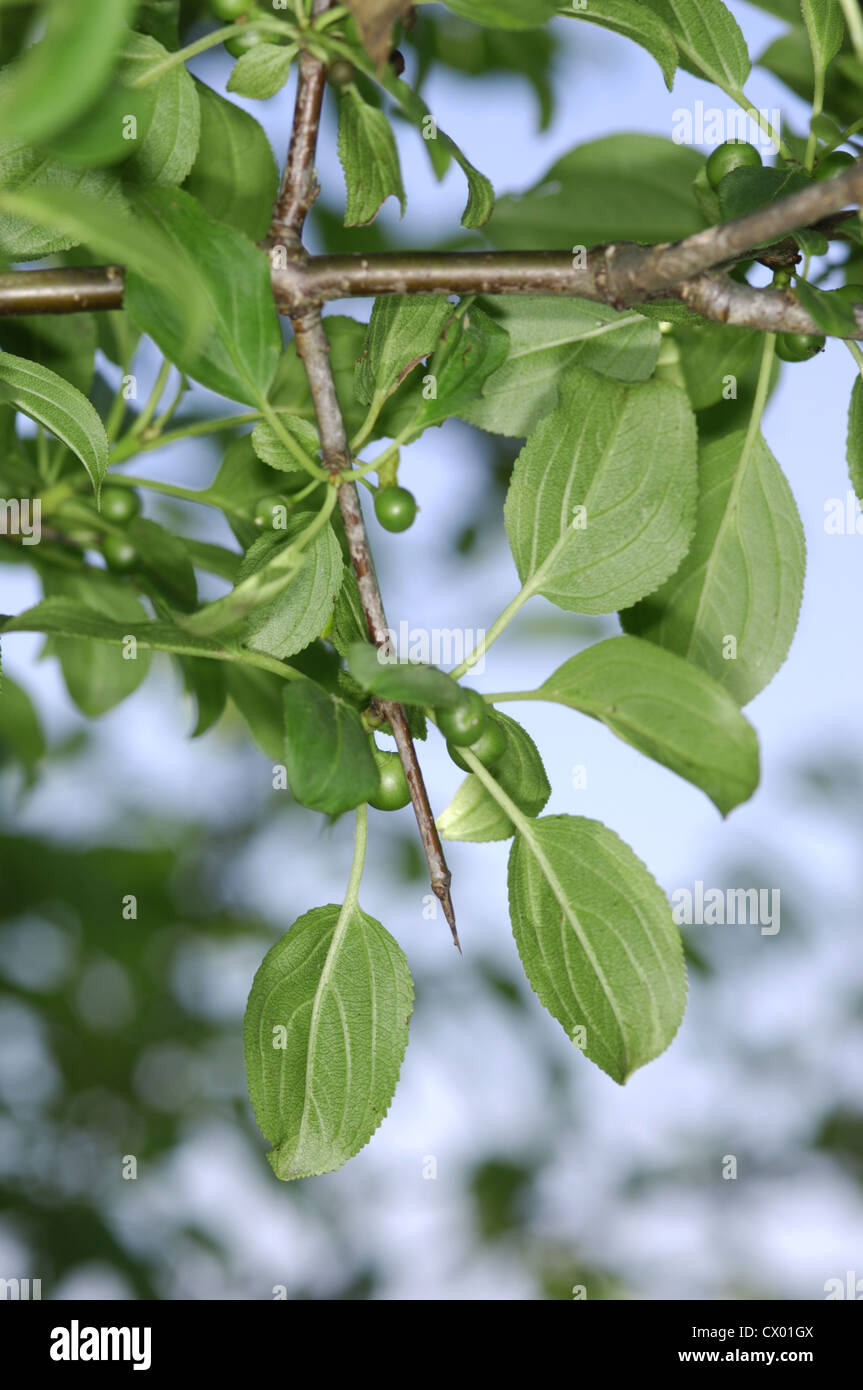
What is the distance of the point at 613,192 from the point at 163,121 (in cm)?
27

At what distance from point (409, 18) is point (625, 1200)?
985 mm

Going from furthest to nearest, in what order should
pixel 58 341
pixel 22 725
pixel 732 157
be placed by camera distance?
1. pixel 22 725
2. pixel 58 341
3. pixel 732 157

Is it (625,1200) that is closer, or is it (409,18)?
Result: (409,18)

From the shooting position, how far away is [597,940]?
1.02 feet

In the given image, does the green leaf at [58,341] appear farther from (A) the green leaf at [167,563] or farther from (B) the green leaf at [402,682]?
(B) the green leaf at [402,682]

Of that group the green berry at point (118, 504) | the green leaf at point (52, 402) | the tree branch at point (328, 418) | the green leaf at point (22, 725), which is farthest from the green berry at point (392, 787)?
the green leaf at point (22, 725)

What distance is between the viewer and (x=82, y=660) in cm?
54

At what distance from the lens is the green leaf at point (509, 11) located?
9.2 inches

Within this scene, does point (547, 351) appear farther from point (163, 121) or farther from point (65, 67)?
point (65, 67)

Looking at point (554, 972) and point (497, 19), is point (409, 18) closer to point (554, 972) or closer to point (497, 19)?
point (497, 19)

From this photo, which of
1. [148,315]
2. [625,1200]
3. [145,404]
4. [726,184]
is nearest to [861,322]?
[726,184]

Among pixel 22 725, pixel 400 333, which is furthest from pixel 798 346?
pixel 22 725

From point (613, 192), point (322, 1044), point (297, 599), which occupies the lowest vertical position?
point (322, 1044)

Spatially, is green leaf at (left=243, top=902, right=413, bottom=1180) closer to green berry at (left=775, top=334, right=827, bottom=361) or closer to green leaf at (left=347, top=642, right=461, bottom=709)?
green leaf at (left=347, top=642, right=461, bottom=709)
